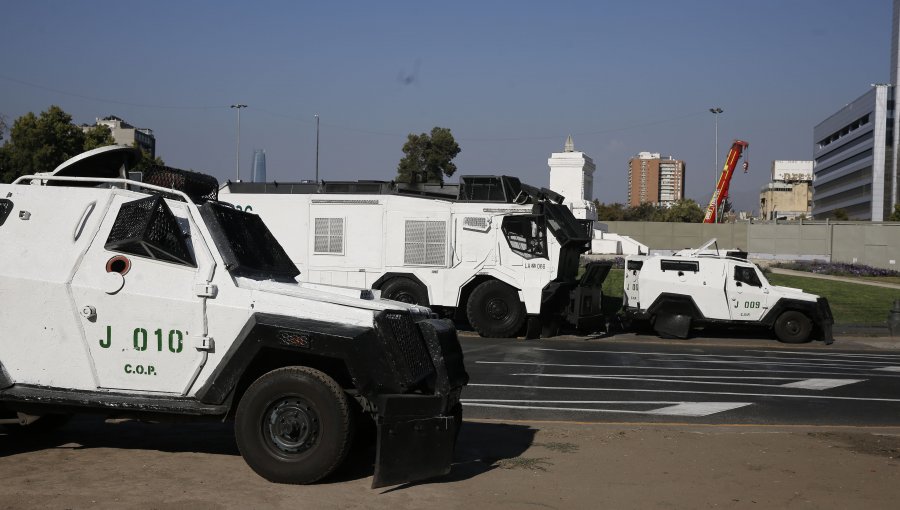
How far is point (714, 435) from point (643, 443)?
3.32 feet

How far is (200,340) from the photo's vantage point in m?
6.79

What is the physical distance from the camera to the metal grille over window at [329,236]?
21.9 meters

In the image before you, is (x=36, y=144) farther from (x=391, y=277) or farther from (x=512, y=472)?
(x=512, y=472)

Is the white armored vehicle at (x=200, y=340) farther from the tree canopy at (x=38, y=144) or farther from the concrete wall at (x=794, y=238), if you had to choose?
the concrete wall at (x=794, y=238)

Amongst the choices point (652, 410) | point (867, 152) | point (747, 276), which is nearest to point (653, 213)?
point (867, 152)

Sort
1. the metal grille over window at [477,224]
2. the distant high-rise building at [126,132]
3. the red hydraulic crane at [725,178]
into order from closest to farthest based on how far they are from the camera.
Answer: the metal grille over window at [477,224] < the red hydraulic crane at [725,178] < the distant high-rise building at [126,132]

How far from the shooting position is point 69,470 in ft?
22.9

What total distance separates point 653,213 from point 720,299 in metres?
93.9

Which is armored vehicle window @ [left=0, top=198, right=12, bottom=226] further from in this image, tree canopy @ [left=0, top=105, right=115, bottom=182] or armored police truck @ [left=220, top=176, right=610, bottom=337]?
tree canopy @ [left=0, top=105, right=115, bottom=182]

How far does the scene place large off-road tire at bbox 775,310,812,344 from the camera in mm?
21609

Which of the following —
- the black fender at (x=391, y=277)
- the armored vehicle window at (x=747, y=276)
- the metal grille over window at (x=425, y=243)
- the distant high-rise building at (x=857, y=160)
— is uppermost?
the distant high-rise building at (x=857, y=160)

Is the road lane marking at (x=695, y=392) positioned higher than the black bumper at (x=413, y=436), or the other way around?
the black bumper at (x=413, y=436)

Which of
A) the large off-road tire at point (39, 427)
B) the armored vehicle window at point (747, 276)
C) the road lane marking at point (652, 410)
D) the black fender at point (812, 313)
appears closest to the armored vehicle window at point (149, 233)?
the large off-road tire at point (39, 427)

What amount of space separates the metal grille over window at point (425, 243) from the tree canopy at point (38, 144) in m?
30.5
